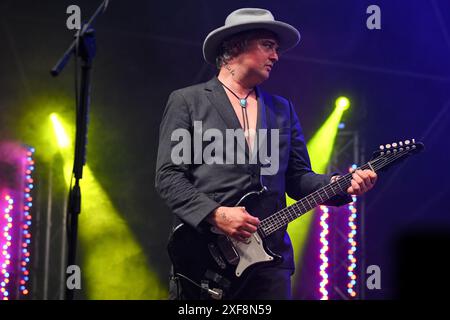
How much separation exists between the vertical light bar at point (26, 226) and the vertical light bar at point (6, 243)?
0.41 ft

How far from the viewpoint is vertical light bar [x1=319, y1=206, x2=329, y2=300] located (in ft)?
20.7

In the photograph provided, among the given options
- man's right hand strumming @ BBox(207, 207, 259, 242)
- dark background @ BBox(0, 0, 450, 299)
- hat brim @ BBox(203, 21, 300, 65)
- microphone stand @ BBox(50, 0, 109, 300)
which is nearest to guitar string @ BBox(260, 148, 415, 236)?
man's right hand strumming @ BBox(207, 207, 259, 242)

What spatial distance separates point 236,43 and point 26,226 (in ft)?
11.8

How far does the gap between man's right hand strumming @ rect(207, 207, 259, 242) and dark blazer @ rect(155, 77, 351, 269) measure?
0.15 feet

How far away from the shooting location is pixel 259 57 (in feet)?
12.4

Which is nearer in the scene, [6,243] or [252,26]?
[252,26]

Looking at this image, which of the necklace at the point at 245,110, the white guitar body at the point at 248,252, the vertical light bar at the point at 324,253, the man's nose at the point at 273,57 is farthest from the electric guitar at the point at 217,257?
the vertical light bar at the point at 324,253

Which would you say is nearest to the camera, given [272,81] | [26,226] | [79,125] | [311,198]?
[79,125]

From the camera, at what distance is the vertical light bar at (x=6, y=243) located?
6.30 metres

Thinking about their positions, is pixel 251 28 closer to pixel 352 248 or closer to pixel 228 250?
pixel 228 250

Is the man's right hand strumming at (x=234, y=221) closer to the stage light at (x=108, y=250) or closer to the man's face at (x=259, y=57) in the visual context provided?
the man's face at (x=259, y=57)

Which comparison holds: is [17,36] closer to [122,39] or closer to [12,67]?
[12,67]

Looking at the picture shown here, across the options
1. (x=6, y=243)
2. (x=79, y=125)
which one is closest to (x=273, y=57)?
(x=79, y=125)

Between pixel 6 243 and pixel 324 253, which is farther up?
pixel 6 243
